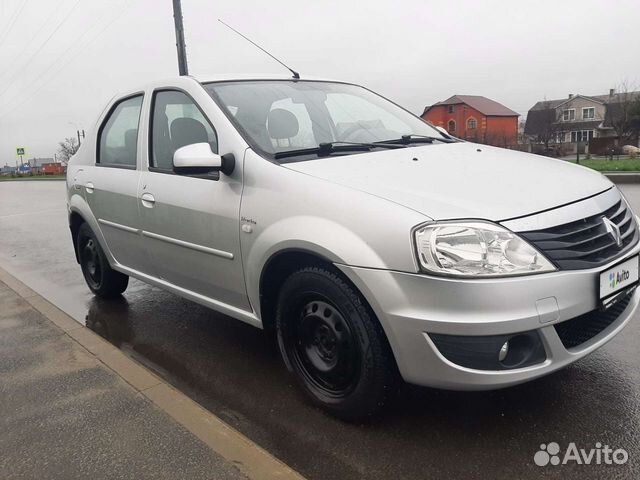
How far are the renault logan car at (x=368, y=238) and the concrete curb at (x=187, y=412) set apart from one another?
47 cm

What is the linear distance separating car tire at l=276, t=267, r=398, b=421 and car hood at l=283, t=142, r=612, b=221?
49 cm

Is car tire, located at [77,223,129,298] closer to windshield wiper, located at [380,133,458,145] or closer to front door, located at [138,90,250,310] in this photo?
front door, located at [138,90,250,310]

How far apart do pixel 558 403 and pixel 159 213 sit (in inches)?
102

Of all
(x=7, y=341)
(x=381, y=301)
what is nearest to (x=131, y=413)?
(x=381, y=301)

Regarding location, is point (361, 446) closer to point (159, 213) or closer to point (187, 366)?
point (187, 366)

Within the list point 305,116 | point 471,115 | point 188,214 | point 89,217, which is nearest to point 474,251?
point 305,116

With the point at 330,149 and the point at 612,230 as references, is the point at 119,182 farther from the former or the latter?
the point at 612,230

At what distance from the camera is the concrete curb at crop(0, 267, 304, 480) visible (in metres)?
2.33

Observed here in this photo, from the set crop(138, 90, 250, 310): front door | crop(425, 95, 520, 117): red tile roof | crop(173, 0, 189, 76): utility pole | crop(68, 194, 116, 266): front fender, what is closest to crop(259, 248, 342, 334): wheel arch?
crop(138, 90, 250, 310): front door

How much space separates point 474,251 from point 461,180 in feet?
1.68

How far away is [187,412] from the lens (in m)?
2.79

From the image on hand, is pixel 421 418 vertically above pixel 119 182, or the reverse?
pixel 119 182

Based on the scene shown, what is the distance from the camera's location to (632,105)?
4497 cm

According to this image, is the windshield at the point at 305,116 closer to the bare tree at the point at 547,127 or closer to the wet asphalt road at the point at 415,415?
the wet asphalt road at the point at 415,415
